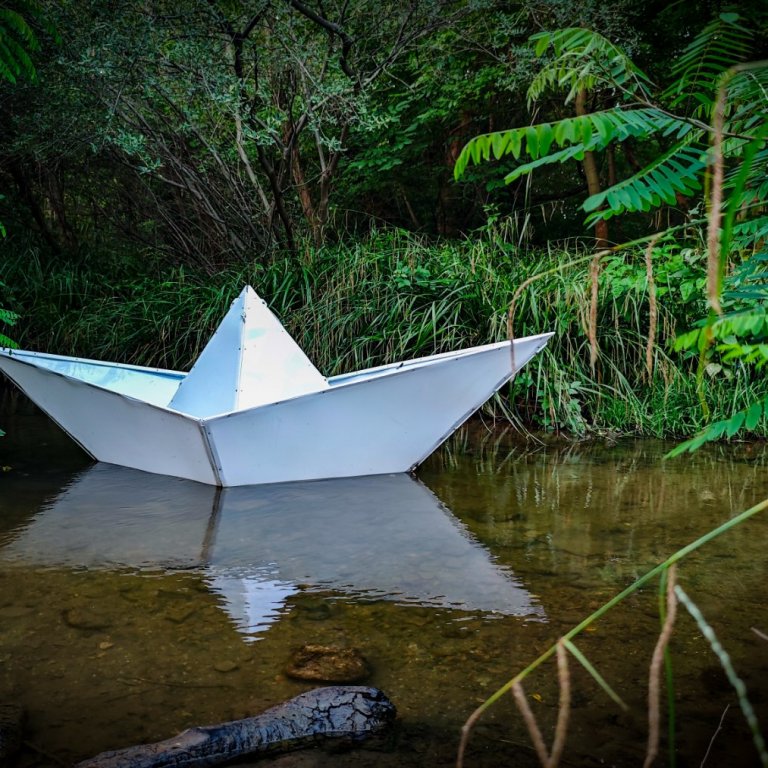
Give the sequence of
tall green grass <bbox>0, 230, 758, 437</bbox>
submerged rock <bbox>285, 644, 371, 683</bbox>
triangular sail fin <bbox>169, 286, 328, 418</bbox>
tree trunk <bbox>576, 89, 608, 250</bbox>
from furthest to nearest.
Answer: tree trunk <bbox>576, 89, 608, 250</bbox>
tall green grass <bbox>0, 230, 758, 437</bbox>
triangular sail fin <bbox>169, 286, 328, 418</bbox>
submerged rock <bbox>285, 644, 371, 683</bbox>

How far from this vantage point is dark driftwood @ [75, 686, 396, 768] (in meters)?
1.55

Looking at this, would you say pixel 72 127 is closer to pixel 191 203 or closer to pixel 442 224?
pixel 191 203

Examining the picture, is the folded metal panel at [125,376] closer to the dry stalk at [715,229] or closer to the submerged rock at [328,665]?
the submerged rock at [328,665]

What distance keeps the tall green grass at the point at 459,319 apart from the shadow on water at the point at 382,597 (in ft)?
3.70

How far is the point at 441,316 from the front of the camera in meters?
5.82

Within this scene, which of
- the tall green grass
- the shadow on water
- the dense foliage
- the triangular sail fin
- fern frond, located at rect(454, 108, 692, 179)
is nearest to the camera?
fern frond, located at rect(454, 108, 692, 179)

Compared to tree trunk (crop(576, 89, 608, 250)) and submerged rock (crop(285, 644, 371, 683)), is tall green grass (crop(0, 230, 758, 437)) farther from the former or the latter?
submerged rock (crop(285, 644, 371, 683))

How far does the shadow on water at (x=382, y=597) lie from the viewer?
180 centimetres

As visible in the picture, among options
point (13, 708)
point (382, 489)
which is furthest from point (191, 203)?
point (13, 708)

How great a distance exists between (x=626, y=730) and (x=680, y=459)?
328 centimetres

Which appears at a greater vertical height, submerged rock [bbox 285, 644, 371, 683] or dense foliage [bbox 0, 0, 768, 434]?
dense foliage [bbox 0, 0, 768, 434]

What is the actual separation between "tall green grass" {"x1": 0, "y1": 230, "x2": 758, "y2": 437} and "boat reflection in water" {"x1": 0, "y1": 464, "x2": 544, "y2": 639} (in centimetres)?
185

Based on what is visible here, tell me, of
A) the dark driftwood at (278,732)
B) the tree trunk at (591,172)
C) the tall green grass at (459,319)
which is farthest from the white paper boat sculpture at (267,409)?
the tree trunk at (591,172)

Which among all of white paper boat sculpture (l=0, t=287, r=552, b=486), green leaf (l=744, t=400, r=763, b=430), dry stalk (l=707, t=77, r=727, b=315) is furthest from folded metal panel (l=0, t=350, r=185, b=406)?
dry stalk (l=707, t=77, r=727, b=315)
